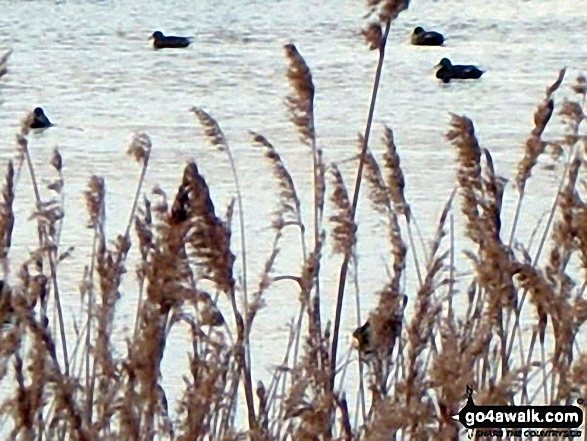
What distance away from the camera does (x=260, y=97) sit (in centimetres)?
1534

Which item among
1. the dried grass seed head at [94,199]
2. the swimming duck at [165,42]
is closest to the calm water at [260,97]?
the swimming duck at [165,42]

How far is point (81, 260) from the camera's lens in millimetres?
7242

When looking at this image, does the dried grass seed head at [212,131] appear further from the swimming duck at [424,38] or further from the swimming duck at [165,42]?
the swimming duck at [424,38]

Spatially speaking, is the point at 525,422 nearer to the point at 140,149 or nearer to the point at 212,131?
the point at 212,131

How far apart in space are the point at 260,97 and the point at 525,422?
12.5 meters

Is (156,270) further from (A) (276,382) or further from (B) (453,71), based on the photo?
(B) (453,71)

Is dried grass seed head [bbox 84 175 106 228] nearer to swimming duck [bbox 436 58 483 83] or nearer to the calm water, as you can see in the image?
Answer: the calm water

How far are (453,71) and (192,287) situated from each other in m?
14.6

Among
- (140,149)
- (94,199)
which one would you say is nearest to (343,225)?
(94,199)

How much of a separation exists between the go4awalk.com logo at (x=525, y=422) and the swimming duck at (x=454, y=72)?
1408 centimetres

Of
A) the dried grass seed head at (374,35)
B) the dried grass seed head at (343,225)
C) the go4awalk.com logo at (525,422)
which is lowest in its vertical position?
the go4awalk.com logo at (525,422)

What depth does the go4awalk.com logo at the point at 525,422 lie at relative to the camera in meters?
2.73

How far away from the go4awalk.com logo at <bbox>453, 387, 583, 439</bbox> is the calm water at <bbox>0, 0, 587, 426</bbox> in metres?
1.25

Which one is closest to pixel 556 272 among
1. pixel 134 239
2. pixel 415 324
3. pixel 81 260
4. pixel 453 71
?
pixel 415 324
